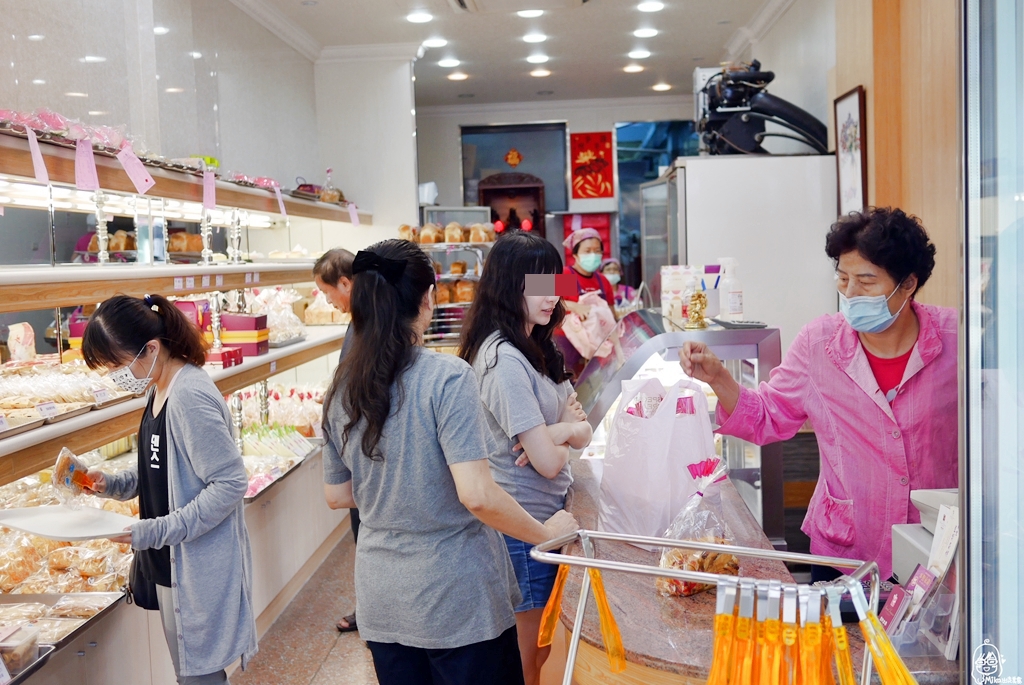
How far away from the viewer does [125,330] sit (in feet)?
7.99

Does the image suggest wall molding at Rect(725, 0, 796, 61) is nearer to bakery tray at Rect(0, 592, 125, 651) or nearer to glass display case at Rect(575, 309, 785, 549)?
glass display case at Rect(575, 309, 785, 549)

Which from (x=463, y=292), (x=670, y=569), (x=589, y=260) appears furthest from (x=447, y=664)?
(x=463, y=292)

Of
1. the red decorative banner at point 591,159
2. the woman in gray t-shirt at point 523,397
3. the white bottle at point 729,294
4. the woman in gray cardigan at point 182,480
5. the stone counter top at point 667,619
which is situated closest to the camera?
the stone counter top at point 667,619

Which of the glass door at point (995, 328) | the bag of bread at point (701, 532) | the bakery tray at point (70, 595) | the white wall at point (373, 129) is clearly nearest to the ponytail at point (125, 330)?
the bakery tray at point (70, 595)

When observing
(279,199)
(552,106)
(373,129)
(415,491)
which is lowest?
(415,491)

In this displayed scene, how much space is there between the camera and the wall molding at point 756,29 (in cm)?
679

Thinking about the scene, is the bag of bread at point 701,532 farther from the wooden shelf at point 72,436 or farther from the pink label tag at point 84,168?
the pink label tag at point 84,168

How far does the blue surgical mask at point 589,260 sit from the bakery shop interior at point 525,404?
2cm

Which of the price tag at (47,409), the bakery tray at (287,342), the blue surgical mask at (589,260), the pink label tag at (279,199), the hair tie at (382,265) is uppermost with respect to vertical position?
the pink label tag at (279,199)

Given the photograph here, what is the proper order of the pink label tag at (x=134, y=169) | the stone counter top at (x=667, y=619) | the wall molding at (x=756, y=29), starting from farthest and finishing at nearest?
the wall molding at (x=756, y=29)
the pink label tag at (x=134, y=169)
the stone counter top at (x=667, y=619)

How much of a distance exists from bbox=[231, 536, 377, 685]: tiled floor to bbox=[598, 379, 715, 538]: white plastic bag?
191cm

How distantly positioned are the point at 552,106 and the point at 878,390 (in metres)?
9.74

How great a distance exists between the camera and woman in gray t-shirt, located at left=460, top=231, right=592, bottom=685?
2.20 m

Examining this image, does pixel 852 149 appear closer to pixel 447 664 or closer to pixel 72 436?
pixel 447 664
